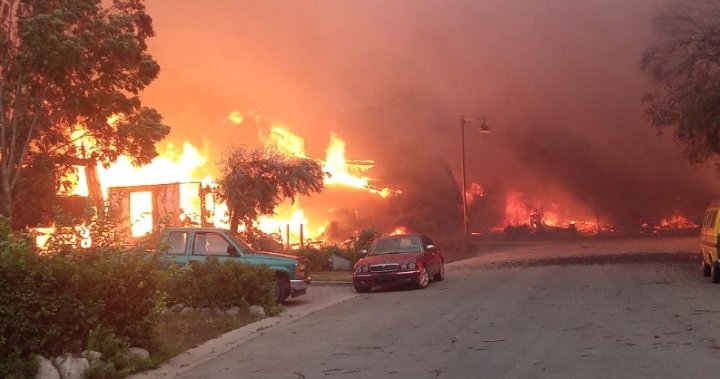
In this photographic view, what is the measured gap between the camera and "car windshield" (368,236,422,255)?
18.1 metres

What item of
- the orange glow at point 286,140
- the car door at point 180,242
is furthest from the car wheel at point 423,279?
the orange glow at point 286,140

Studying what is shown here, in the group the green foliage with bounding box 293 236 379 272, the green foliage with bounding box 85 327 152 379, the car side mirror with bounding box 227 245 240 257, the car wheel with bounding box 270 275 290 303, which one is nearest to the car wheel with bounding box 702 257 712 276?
the car wheel with bounding box 270 275 290 303

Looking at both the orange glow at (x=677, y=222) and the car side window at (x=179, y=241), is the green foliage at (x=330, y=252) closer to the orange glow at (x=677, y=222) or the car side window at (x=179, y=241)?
the car side window at (x=179, y=241)

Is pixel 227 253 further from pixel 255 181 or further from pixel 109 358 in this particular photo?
pixel 255 181

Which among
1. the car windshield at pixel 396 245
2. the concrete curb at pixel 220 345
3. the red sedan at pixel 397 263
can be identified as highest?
the car windshield at pixel 396 245

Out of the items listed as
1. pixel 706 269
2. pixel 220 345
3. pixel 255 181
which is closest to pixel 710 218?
pixel 706 269

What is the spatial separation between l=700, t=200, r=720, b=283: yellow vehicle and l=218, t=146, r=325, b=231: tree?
54.9 feet

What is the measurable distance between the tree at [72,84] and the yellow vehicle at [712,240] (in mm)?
17572

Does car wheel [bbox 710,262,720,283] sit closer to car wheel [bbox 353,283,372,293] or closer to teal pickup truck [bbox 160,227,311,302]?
car wheel [bbox 353,283,372,293]

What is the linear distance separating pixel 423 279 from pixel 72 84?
13.3 metres

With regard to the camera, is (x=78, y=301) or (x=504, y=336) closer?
(x=78, y=301)

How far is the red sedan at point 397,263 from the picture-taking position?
1688cm

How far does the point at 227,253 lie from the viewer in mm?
14734

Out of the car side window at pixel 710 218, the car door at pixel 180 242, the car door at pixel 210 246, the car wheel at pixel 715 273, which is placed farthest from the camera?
the car side window at pixel 710 218
